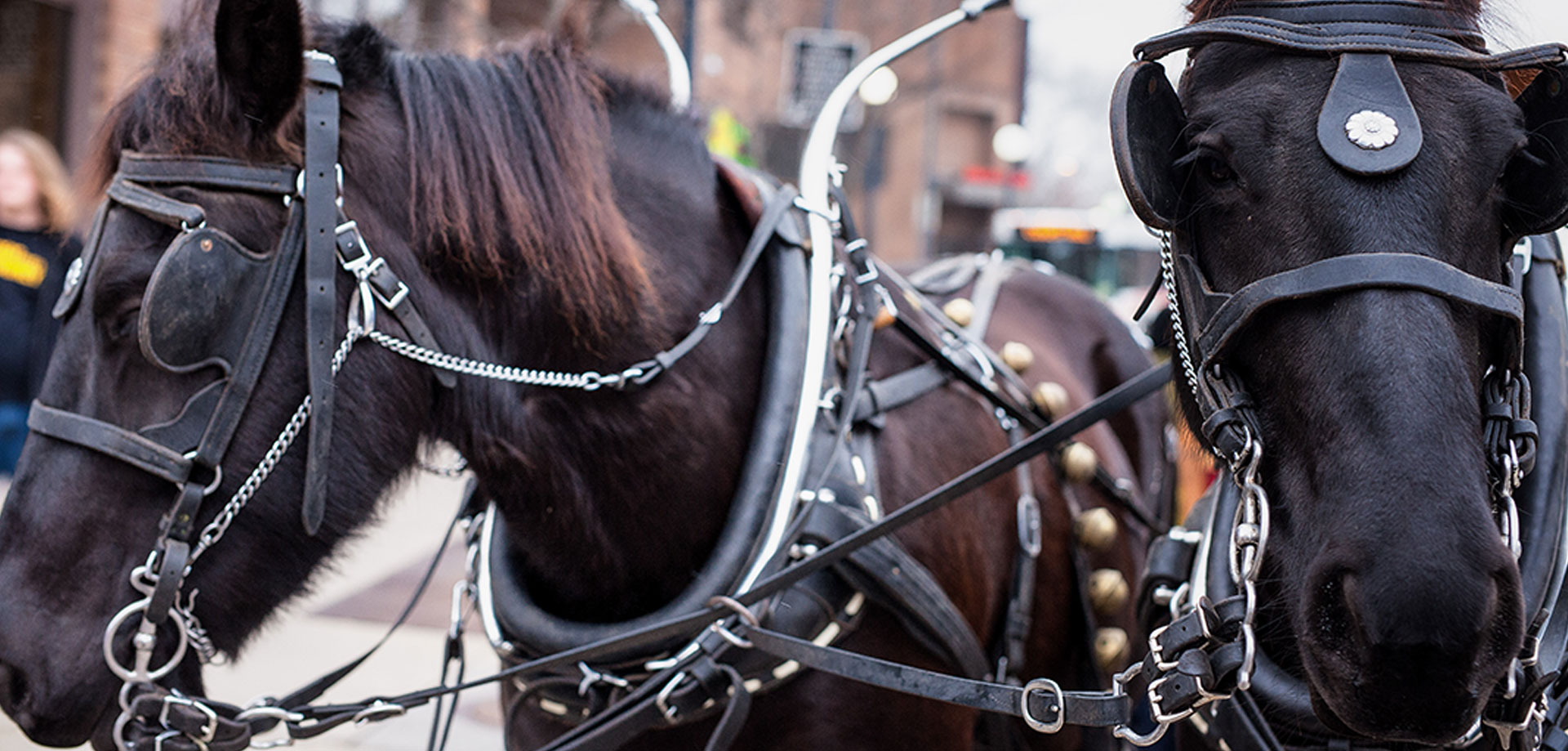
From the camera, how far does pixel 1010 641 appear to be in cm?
266

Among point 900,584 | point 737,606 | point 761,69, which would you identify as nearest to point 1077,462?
point 900,584

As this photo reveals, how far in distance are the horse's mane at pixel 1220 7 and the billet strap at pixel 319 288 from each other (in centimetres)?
129

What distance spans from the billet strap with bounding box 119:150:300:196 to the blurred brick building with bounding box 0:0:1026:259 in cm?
29

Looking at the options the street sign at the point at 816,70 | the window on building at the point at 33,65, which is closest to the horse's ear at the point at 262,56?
the street sign at the point at 816,70

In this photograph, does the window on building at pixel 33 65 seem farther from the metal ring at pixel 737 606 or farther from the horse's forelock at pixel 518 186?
the metal ring at pixel 737 606

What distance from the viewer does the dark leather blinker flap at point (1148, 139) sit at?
1.60 m

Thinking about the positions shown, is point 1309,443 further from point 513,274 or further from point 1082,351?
point 1082,351

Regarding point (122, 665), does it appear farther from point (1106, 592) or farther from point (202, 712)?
point (1106, 592)

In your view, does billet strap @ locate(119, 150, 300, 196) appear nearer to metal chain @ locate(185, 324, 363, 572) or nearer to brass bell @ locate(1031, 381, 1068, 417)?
metal chain @ locate(185, 324, 363, 572)

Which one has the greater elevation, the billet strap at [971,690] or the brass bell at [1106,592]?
the billet strap at [971,690]

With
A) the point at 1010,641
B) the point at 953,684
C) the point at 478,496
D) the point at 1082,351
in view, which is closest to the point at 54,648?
the point at 478,496

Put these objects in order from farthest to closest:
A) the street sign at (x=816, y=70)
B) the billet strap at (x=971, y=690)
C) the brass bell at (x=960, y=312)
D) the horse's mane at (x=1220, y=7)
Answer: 1. the street sign at (x=816, y=70)
2. the brass bell at (x=960, y=312)
3. the billet strap at (x=971, y=690)
4. the horse's mane at (x=1220, y=7)

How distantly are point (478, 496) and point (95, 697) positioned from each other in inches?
33.4

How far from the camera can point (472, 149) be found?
211cm
